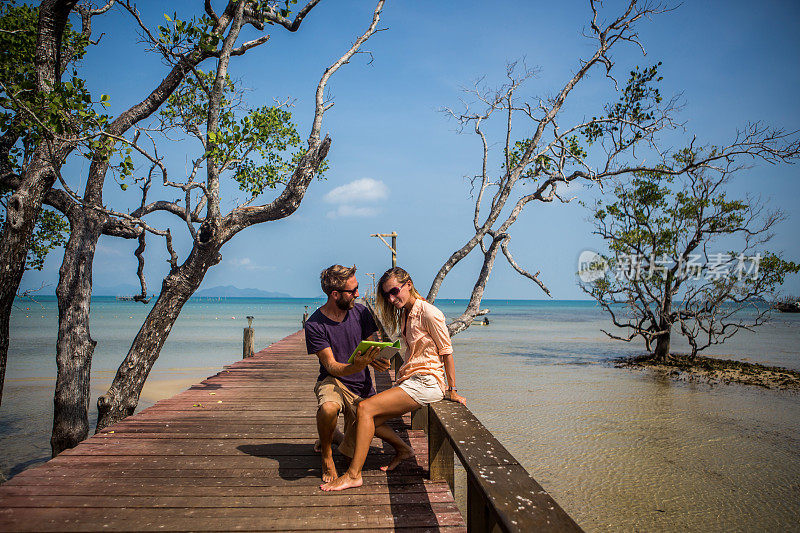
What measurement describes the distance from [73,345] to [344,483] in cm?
460

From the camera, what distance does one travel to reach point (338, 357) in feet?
11.6

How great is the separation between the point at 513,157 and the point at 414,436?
553 cm

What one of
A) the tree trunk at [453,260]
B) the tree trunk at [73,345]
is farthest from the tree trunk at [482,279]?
the tree trunk at [73,345]

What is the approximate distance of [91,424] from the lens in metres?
8.87

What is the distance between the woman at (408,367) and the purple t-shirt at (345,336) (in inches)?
10.2

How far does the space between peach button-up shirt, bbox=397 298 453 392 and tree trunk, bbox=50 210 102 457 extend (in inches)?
179

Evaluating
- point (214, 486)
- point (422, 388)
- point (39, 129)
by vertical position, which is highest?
point (39, 129)

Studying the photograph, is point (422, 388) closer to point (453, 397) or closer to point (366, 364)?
point (453, 397)

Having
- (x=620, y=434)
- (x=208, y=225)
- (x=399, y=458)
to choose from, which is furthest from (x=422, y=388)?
(x=620, y=434)

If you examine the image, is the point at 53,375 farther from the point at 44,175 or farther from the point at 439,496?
the point at 439,496

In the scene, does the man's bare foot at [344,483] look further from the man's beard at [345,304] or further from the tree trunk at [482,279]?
the tree trunk at [482,279]

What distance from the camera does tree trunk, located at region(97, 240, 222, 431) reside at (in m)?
5.75

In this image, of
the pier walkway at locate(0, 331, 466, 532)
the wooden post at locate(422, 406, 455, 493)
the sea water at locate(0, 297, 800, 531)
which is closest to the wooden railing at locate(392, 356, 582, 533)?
the wooden post at locate(422, 406, 455, 493)

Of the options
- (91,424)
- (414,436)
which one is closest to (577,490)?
(414,436)
